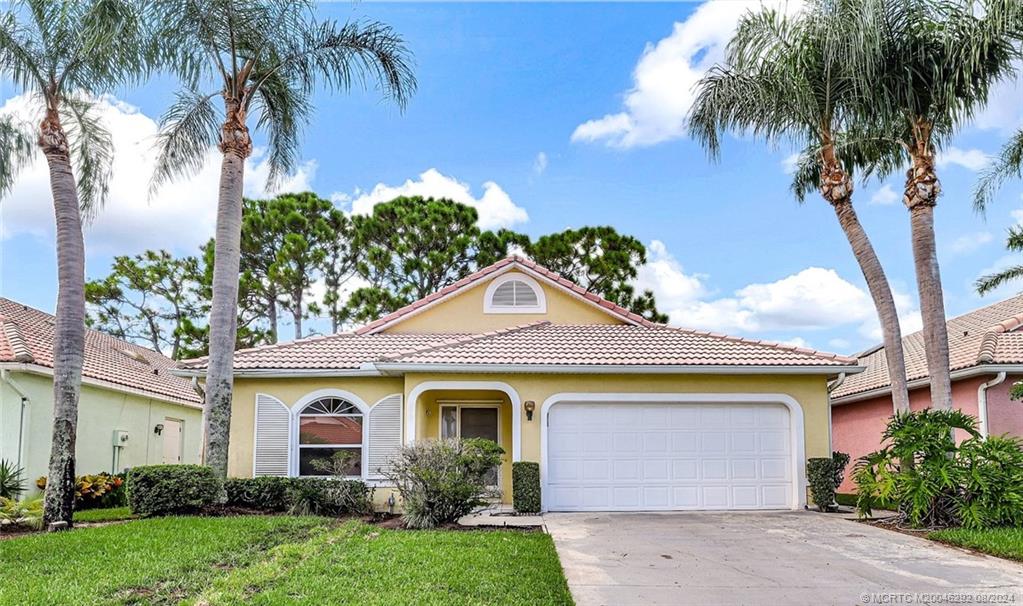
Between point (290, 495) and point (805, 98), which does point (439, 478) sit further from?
point (805, 98)

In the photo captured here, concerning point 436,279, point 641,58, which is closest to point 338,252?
point 436,279

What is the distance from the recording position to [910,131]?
13070 millimetres

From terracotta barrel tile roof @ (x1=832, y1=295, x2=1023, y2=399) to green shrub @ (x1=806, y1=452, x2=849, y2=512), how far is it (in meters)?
3.46

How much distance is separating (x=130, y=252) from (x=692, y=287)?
25645mm

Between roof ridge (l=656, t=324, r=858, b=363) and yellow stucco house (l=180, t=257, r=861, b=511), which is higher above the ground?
roof ridge (l=656, t=324, r=858, b=363)

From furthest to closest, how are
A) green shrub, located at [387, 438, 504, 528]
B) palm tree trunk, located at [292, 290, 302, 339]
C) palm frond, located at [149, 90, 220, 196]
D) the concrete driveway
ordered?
palm tree trunk, located at [292, 290, 302, 339] → palm frond, located at [149, 90, 220, 196] → green shrub, located at [387, 438, 504, 528] → the concrete driveway

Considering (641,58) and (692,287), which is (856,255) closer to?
(641,58)

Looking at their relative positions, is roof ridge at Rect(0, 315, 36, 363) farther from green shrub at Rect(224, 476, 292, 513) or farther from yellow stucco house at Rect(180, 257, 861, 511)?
green shrub at Rect(224, 476, 292, 513)

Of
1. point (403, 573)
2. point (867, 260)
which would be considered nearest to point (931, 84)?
point (867, 260)

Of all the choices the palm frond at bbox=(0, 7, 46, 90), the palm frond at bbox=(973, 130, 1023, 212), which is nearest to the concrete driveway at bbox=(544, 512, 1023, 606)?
the palm frond at bbox=(973, 130, 1023, 212)

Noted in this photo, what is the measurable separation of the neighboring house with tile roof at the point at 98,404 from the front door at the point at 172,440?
3 centimetres

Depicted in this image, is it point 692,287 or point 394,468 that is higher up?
point 692,287

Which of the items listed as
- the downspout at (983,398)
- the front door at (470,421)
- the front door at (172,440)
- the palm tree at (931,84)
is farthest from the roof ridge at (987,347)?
the front door at (172,440)

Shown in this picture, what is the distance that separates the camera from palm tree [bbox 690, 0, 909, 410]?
12773 millimetres
